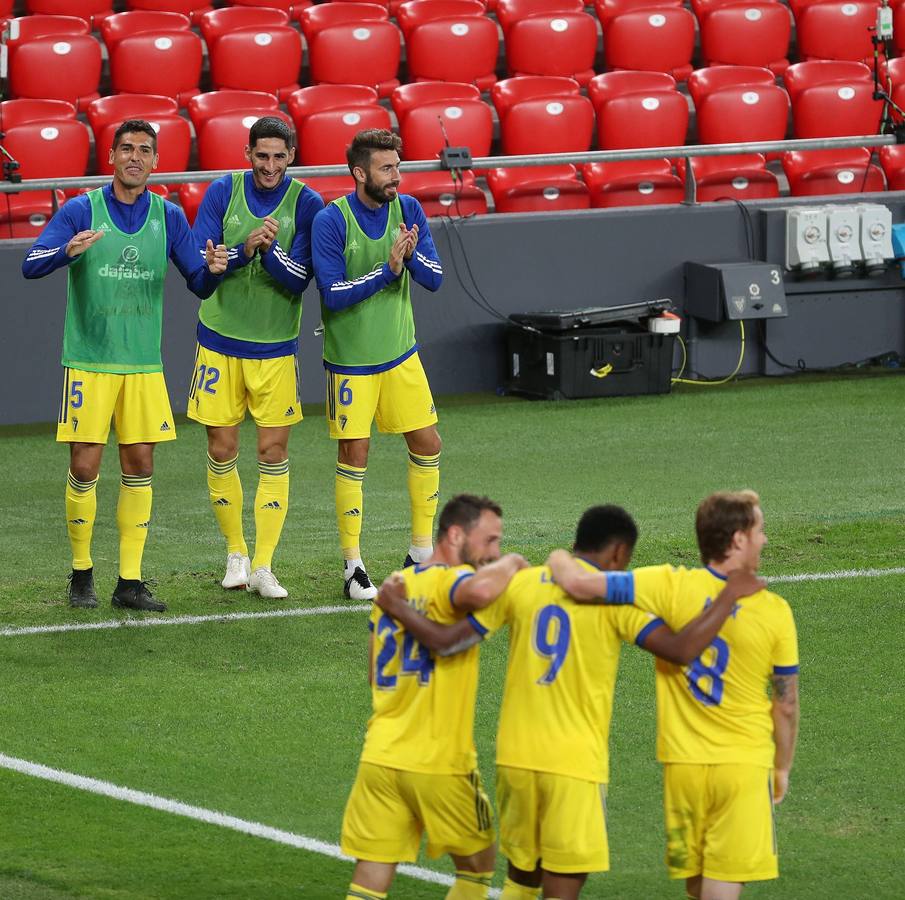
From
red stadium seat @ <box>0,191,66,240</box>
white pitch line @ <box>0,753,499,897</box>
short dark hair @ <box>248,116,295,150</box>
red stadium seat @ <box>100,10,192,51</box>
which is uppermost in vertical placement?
red stadium seat @ <box>100,10,192,51</box>

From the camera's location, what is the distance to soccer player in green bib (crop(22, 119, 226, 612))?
801cm

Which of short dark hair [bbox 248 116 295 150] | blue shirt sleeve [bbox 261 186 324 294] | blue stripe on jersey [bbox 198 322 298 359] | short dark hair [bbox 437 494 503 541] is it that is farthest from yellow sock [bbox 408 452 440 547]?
short dark hair [bbox 437 494 503 541]

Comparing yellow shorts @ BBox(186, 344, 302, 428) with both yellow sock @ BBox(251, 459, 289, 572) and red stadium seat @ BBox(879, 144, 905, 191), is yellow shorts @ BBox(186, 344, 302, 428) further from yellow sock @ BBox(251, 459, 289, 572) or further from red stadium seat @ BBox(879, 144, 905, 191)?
red stadium seat @ BBox(879, 144, 905, 191)

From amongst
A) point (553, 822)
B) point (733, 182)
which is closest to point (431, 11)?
point (733, 182)

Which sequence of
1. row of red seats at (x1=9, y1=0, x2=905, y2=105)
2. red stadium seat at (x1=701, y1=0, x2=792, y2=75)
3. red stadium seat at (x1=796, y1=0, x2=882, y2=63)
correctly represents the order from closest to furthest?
row of red seats at (x1=9, y1=0, x2=905, y2=105), red stadium seat at (x1=701, y1=0, x2=792, y2=75), red stadium seat at (x1=796, y1=0, x2=882, y2=63)

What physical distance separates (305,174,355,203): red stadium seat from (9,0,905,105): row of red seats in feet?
5.65

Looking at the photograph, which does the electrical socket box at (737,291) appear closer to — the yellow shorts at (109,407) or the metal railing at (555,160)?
the metal railing at (555,160)

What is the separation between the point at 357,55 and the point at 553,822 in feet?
40.8

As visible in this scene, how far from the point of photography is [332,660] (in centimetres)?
750

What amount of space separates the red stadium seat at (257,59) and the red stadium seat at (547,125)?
78.0 inches

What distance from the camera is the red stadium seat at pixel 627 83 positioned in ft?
51.7

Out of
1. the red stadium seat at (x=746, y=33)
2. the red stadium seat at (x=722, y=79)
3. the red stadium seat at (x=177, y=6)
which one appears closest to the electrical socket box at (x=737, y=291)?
the red stadium seat at (x=722, y=79)

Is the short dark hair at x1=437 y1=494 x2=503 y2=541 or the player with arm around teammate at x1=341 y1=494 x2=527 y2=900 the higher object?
the short dark hair at x1=437 y1=494 x2=503 y2=541

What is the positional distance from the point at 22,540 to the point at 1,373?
12.5ft
